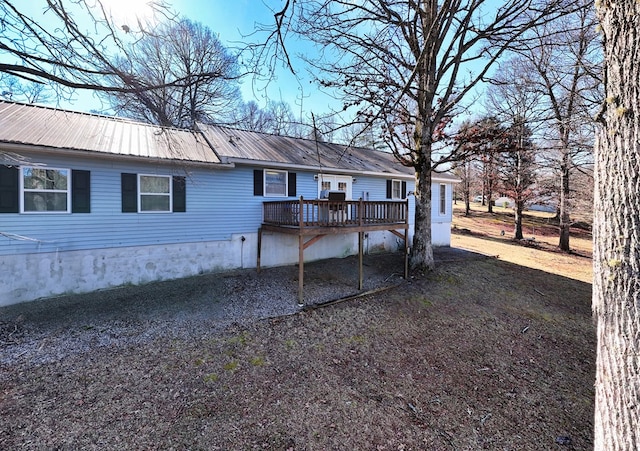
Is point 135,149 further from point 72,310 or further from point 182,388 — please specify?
point 182,388

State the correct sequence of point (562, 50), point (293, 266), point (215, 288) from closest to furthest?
point (215, 288)
point (293, 266)
point (562, 50)

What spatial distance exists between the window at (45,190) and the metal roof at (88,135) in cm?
71

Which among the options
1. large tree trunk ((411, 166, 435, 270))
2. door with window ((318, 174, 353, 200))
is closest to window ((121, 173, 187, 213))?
door with window ((318, 174, 353, 200))

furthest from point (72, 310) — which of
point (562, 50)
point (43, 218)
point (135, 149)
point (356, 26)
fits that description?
point (562, 50)

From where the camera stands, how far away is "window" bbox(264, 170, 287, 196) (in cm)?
999

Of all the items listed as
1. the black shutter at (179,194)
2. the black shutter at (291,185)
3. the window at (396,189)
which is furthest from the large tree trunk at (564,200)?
the black shutter at (179,194)

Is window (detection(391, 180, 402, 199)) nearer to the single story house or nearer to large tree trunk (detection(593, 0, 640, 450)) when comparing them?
the single story house

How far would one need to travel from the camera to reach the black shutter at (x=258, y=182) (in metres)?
9.71

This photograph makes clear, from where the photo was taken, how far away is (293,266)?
34.2 feet

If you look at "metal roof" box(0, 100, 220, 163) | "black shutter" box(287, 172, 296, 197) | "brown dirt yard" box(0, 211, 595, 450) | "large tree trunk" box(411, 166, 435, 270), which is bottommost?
"brown dirt yard" box(0, 211, 595, 450)

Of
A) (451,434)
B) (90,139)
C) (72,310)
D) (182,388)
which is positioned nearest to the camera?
(451,434)

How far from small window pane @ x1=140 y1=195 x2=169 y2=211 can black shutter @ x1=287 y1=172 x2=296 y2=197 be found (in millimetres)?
3893

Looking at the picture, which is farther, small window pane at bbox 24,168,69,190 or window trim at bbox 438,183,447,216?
window trim at bbox 438,183,447,216

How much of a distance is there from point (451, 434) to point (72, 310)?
7.62 metres
